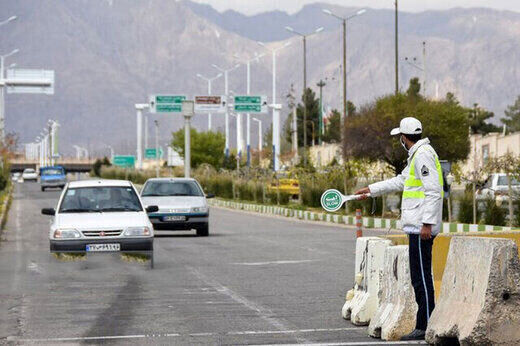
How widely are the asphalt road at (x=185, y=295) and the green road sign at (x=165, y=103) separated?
179ft

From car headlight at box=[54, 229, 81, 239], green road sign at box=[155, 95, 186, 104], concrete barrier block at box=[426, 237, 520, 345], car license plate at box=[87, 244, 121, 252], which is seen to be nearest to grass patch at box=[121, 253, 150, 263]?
car license plate at box=[87, 244, 121, 252]

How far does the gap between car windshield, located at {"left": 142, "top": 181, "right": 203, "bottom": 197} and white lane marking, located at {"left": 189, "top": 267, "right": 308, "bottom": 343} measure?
1238 centimetres

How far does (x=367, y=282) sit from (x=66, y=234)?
8558mm

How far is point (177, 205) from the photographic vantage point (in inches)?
1199

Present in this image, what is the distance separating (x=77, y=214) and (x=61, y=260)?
84cm

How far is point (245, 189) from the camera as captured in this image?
6444 centimetres

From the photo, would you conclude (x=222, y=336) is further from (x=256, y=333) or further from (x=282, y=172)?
(x=282, y=172)

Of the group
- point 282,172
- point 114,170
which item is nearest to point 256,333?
point 282,172

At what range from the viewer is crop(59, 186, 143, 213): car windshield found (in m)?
20.9

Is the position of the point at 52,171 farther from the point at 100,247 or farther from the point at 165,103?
the point at 100,247

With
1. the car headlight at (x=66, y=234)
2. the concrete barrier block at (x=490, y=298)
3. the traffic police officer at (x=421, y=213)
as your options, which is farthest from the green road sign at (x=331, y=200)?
the car headlight at (x=66, y=234)

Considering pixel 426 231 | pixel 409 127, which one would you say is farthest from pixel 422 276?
pixel 409 127

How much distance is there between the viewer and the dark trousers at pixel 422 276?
1071cm

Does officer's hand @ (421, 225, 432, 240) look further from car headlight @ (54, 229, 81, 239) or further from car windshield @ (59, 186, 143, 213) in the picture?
car windshield @ (59, 186, 143, 213)
